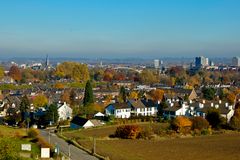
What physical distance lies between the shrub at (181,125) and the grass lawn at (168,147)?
1774 mm

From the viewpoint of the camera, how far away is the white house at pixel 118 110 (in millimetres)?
40156


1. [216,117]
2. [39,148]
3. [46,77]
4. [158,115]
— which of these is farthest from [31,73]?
[39,148]

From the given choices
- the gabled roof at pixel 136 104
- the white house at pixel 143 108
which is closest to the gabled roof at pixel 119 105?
the white house at pixel 143 108

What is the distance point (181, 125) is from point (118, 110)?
397 inches

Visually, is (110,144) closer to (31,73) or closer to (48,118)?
(48,118)

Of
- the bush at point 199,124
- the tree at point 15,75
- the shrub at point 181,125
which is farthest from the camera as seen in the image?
the tree at point 15,75

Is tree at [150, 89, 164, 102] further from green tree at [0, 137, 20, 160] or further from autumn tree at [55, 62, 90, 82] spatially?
green tree at [0, 137, 20, 160]

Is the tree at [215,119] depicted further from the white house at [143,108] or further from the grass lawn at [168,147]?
the white house at [143,108]

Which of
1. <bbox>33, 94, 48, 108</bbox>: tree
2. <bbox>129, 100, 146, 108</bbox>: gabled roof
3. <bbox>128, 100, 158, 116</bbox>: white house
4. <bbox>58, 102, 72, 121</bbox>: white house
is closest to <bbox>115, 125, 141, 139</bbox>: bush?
<bbox>58, 102, 72, 121</bbox>: white house

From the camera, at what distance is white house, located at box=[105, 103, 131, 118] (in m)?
40.2

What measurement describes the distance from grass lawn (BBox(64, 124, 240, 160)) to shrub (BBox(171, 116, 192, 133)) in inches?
69.9

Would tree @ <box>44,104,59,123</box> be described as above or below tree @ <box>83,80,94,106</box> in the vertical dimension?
below

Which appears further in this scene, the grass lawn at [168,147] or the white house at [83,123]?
the white house at [83,123]

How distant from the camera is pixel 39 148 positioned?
72.8ft
